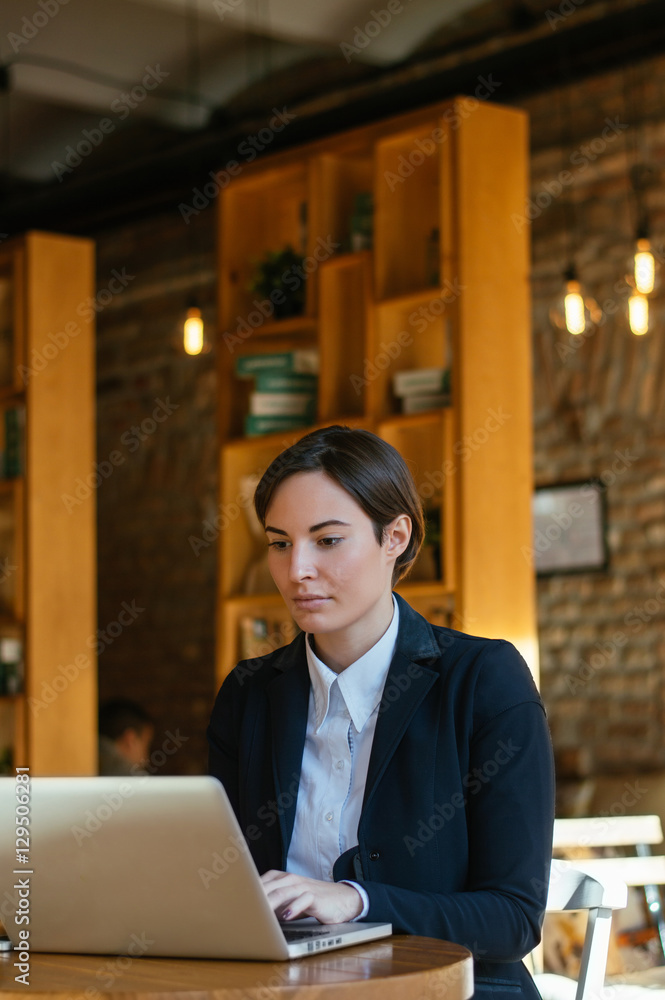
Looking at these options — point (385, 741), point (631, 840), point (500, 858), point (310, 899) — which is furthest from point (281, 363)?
point (310, 899)

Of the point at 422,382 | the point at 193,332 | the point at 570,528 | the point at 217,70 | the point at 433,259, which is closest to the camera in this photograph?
the point at 422,382

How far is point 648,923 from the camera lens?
3.70 metres

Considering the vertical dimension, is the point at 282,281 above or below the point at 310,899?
above

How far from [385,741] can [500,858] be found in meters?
0.22

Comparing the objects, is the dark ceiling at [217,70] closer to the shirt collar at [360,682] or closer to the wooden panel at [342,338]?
the wooden panel at [342,338]

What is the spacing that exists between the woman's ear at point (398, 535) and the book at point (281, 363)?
9.37 feet

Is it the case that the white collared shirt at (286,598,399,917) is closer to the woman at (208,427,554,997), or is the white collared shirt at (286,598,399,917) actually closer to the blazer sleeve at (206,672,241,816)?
the woman at (208,427,554,997)

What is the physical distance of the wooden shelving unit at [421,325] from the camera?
4074 mm

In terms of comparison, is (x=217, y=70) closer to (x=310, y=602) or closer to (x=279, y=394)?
(x=279, y=394)

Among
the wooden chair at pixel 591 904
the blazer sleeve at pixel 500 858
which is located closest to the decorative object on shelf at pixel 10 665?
the wooden chair at pixel 591 904

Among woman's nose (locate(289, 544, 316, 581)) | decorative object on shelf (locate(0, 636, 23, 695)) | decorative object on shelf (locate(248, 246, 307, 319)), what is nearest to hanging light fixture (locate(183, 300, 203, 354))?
decorative object on shelf (locate(248, 246, 307, 319))

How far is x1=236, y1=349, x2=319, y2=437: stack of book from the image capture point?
15.8 ft

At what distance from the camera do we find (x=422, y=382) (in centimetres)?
428

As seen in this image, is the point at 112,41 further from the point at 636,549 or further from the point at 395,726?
the point at 395,726
